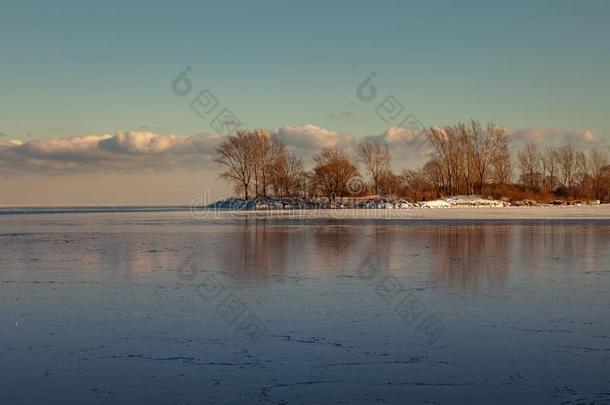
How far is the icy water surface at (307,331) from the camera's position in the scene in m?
4.51

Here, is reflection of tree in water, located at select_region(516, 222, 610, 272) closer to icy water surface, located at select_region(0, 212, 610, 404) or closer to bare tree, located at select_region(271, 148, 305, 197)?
icy water surface, located at select_region(0, 212, 610, 404)

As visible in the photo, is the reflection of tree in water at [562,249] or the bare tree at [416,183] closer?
the reflection of tree in water at [562,249]

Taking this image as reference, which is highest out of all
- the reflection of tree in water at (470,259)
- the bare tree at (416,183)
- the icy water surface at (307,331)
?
the bare tree at (416,183)

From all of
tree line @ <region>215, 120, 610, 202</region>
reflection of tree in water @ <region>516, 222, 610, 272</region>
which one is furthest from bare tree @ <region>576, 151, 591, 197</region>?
reflection of tree in water @ <region>516, 222, 610, 272</region>

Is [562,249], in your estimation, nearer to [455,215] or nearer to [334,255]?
[334,255]

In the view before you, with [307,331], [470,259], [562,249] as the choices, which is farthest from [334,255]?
[307,331]

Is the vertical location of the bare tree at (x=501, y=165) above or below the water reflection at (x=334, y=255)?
above

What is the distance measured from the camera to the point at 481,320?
266 inches

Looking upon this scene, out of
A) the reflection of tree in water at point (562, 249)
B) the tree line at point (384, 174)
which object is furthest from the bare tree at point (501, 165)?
the reflection of tree in water at point (562, 249)

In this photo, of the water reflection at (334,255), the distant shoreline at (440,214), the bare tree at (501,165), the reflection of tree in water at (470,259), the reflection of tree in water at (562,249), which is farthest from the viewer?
the bare tree at (501,165)

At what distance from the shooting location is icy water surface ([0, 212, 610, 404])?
14.8 ft

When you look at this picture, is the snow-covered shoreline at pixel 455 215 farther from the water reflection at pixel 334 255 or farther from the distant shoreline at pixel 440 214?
the water reflection at pixel 334 255

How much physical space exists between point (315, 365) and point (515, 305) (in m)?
3.56

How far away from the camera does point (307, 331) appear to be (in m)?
→ 6.28
